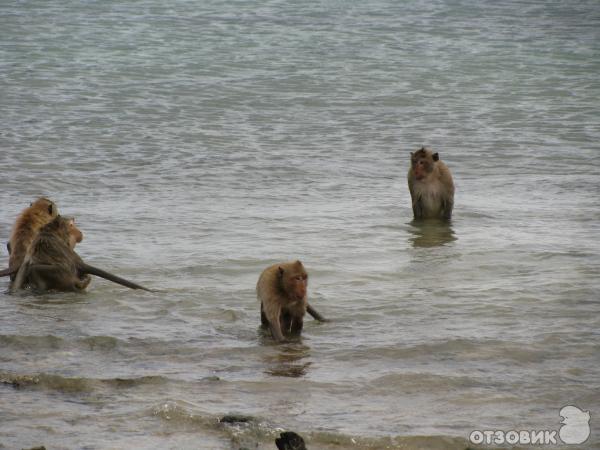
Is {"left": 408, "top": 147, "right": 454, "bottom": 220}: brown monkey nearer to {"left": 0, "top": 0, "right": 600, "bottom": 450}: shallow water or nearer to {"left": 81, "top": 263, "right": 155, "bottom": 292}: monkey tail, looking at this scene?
{"left": 0, "top": 0, "right": 600, "bottom": 450}: shallow water

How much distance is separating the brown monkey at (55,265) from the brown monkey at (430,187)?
405cm

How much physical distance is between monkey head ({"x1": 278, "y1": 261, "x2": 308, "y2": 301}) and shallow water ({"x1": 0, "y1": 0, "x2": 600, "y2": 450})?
337mm

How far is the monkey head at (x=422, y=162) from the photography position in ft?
43.0

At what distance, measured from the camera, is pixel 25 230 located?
1026 cm

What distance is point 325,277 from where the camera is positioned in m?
10.9

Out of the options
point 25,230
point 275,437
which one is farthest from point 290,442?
point 25,230

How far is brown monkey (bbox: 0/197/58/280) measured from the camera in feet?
33.1

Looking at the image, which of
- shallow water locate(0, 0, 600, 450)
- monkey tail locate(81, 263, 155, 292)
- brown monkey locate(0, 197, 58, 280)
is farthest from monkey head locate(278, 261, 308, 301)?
brown monkey locate(0, 197, 58, 280)

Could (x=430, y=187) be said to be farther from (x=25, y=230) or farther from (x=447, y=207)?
(x=25, y=230)

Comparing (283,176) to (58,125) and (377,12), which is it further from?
(377,12)

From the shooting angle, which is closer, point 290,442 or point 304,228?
point 290,442

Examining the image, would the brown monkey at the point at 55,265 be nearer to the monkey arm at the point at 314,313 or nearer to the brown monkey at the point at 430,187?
the monkey arm at the point at 314,313

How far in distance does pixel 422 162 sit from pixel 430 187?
30 cm

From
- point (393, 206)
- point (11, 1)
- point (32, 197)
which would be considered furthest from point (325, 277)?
point (11, 1)
